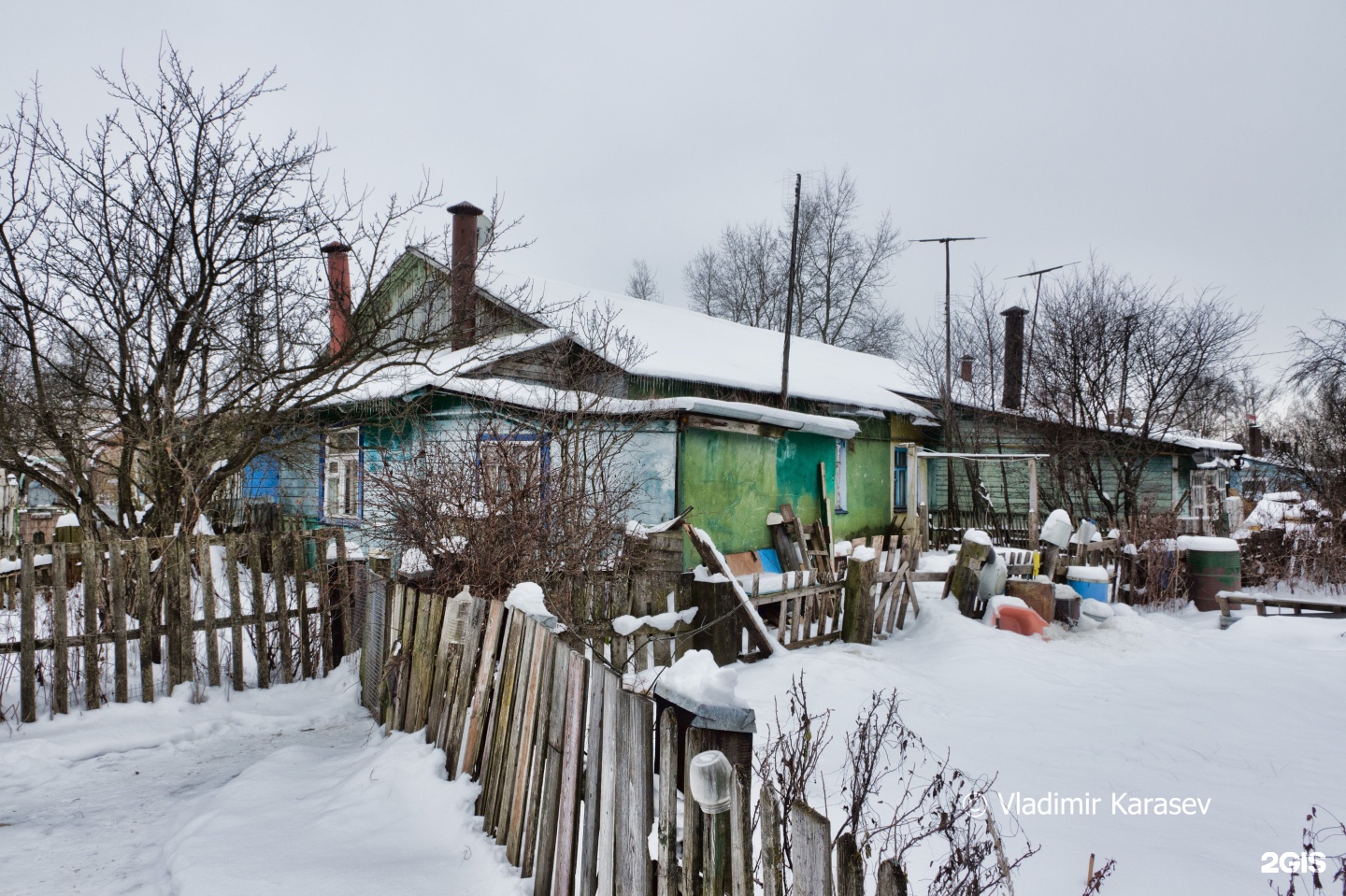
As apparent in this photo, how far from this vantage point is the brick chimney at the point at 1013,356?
21141mm

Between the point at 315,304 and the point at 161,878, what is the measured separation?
5.69m

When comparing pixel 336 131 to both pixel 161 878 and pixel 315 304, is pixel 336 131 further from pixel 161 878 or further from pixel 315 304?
pixel 161 878

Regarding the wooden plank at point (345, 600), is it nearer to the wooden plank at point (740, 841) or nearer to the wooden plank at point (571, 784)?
the wooden plank at point (571, 784)

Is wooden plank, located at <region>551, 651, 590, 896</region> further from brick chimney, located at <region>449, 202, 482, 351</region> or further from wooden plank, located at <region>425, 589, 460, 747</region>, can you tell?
brick chimney, located at <region>449, 202, 482, 351</region>

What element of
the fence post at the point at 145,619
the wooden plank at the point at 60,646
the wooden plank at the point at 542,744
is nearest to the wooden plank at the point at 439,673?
the wooden plank at the point at 542,744

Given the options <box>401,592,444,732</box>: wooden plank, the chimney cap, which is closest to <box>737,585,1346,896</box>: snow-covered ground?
<box>401,592,444,732</box>: wooden plank

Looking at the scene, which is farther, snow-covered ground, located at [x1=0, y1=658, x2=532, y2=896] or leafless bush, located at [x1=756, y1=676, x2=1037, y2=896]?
snow-covered ground, located at [x1=0, y1=658, x2=532, y2=896]

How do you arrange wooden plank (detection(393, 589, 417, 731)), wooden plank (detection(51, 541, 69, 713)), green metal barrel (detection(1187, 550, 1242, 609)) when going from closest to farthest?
1. wooden plank (detection(393, 589, 417, 731))
2. wooden plank (detection(51, 541, 69, 713))
3. green metal barrel (detection(1187, 550, 1242, 609))

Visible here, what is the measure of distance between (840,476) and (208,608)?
10.9 m

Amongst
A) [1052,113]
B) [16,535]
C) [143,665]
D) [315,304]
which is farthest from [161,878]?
[1052,113]

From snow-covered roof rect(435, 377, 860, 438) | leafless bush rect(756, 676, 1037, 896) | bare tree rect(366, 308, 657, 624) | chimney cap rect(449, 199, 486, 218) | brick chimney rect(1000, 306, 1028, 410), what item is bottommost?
leafless bush rect(756, 676, 1037, 896)

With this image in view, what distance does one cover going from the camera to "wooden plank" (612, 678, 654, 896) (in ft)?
6.71

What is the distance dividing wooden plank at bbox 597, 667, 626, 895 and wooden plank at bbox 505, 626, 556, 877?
0.47 m

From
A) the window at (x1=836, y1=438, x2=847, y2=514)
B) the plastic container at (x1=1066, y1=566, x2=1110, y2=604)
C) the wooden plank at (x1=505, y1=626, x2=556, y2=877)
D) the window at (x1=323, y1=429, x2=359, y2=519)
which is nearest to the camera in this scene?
the wooden plank at (x1=505, y1=626, x2=556, y2=877)
